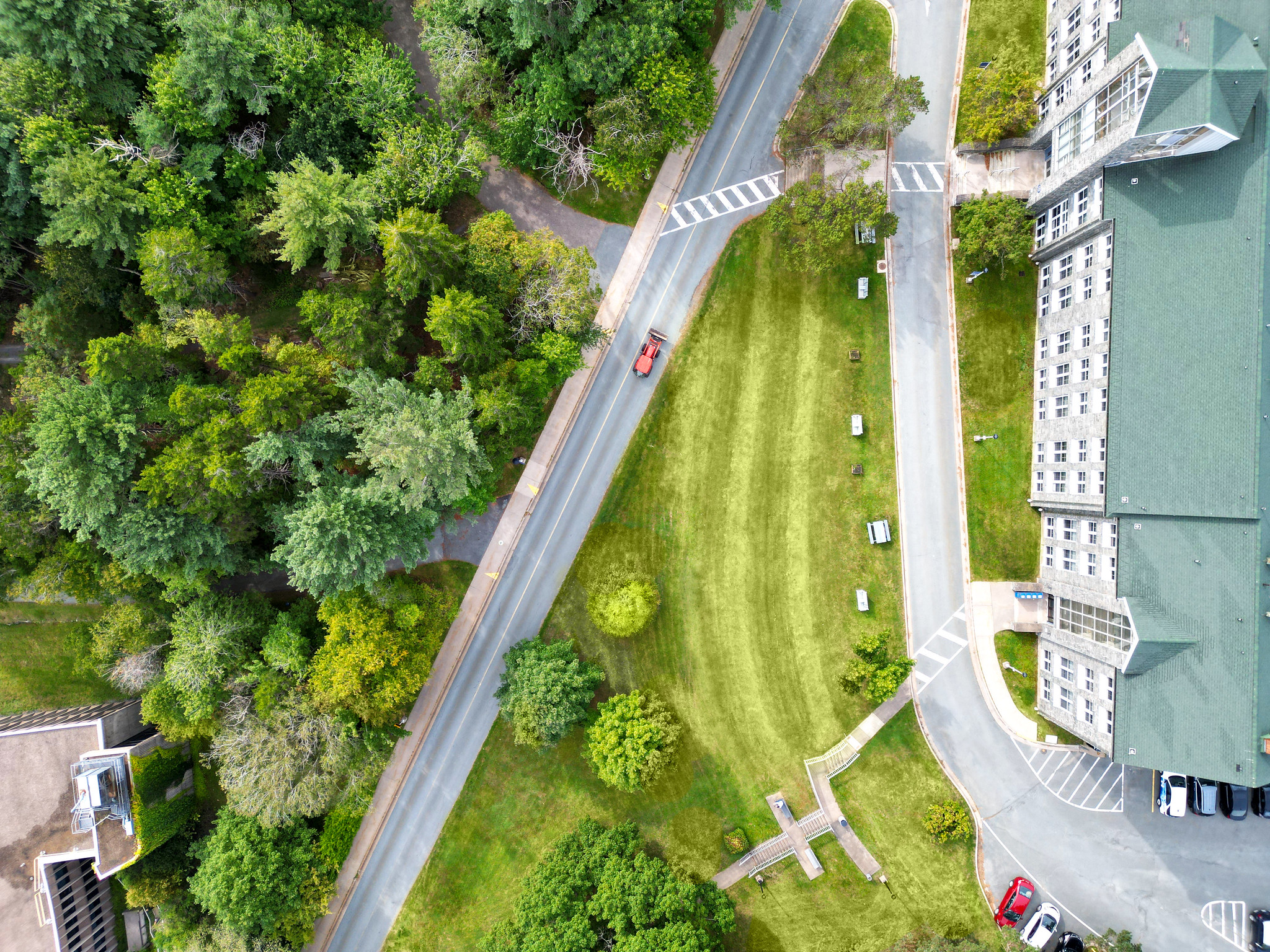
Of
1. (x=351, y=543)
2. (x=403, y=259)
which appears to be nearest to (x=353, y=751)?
(x=351, y=543)

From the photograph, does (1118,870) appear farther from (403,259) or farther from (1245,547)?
(403,259)

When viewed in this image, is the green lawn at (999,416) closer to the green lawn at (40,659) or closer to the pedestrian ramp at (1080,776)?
the pedestrian ramp at (1080,776)

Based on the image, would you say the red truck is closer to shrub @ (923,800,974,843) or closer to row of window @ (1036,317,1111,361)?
row of window @ (1036,317,1111,361)

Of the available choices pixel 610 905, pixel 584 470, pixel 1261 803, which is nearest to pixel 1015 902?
pixel 1261 803

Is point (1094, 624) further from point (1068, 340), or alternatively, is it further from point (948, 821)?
point (1068, 340)

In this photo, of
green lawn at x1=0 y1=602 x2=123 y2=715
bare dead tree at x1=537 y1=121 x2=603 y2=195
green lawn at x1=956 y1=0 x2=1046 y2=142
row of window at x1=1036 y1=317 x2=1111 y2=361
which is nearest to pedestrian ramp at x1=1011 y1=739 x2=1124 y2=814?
row of window at x1=1036 y1=317 x2=1111 y2=361
